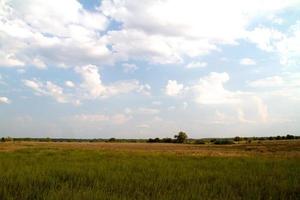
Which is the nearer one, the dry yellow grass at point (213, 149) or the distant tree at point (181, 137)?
the dry yellow grass at point (213, 149)

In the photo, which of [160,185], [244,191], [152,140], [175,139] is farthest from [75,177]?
[152,140]

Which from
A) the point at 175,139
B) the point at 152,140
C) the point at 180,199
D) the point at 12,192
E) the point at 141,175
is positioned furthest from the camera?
the point at 152,140

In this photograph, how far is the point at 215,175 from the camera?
12.7 m

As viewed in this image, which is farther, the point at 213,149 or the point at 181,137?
the point at 181,137

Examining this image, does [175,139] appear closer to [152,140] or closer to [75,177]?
[152,140]

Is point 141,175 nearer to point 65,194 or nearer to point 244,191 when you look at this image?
point 244,191

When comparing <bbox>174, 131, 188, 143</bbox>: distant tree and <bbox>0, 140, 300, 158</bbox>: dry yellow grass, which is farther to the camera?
<bbox>174, 131, 188, 143</bbox>: distant tree

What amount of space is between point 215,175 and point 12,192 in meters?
6.86

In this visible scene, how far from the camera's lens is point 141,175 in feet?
39.5

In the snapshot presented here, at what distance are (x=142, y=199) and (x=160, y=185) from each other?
7.18 ft

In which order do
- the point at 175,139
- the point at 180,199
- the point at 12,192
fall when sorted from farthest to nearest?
the point at 175,139, the point at 12,192, the point at 180,199

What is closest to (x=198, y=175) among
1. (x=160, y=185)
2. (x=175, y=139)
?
(x=160, y=185)

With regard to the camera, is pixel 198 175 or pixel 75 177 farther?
pixel 198 175

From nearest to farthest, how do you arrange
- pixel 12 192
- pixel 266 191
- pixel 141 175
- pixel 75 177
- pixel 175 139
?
1. pixel 12 192
2. pixel 266 191
3. pixel 75 177
4. pixel 141 175
5. pixel 175 139
